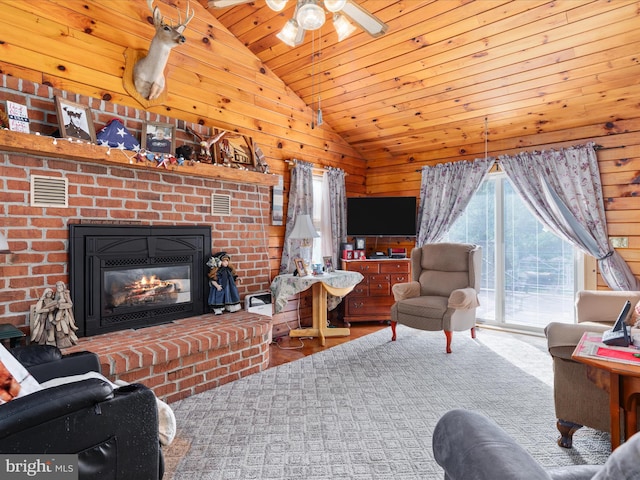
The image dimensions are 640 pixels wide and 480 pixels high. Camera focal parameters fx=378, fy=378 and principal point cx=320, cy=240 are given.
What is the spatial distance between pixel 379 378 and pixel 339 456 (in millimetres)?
1100

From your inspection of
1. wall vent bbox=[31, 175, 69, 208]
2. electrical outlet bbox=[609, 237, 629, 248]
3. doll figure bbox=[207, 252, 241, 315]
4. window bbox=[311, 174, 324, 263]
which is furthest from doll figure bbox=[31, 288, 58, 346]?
electrical outlet bbox=[609, 237, 629, 248]

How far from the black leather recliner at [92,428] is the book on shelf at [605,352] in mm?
1889

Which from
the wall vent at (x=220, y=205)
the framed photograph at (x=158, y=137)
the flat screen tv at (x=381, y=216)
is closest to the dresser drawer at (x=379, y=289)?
the flat screen tv at (x=381, y=216)

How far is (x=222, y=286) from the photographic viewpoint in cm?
342

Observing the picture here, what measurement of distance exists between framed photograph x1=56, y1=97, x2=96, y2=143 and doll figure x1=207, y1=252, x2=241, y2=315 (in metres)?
1.37

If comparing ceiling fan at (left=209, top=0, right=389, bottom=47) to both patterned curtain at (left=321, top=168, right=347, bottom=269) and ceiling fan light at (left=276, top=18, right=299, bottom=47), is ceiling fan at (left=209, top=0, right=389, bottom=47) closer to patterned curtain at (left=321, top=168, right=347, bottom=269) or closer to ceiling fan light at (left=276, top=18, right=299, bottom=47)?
ceiling fan light at (left=276, top=18, right=299, bottom=47)

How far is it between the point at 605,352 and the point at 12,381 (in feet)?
8.19

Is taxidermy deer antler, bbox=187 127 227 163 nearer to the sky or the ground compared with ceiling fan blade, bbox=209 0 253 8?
nearer to the ground

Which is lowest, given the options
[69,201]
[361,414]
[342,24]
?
[361,414]

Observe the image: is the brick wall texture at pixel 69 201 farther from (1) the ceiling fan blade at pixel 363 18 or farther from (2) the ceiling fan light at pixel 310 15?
(1) the ceiling fan blade at pixel 363 18

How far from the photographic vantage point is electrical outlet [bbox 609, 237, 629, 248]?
11.7 feet

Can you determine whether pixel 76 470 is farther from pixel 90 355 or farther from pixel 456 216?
pixel 456 216

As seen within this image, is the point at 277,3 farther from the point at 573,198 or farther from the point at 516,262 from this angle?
the point at 516,262

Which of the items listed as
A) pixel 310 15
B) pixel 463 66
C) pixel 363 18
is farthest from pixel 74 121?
Result: pixel 463 66
